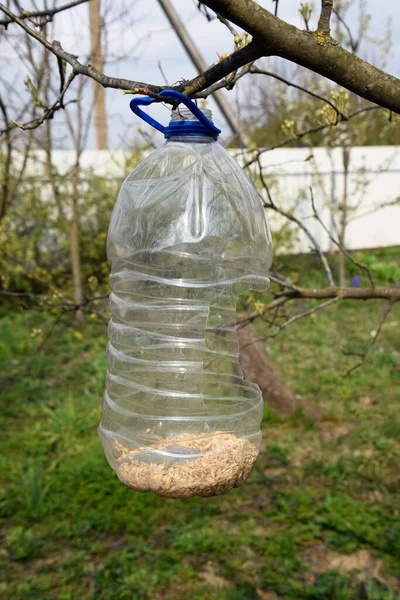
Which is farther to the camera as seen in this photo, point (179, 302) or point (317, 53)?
point (179, 302)

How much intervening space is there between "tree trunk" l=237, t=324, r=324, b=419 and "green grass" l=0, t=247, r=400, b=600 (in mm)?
118

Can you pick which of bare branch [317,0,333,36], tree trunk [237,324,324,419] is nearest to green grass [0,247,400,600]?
tree trunk [237,324,324,419]

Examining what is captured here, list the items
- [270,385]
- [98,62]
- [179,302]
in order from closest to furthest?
[179,302]
[270,385]
[98,62]

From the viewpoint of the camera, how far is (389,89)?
4.02ft

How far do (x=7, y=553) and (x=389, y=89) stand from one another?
3.86 m

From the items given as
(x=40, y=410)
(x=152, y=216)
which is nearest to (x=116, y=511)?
(x=40, y=410)

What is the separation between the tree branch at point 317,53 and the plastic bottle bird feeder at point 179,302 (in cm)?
21

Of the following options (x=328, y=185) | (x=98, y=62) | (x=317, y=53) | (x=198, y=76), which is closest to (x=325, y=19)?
(x=317, y=53)

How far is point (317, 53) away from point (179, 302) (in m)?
0.81

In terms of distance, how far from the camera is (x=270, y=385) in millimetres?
5891

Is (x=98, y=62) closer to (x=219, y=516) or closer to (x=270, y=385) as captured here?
(x=270, y=385)

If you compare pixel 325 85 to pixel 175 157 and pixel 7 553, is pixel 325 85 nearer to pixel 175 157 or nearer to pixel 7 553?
pixel 7 553

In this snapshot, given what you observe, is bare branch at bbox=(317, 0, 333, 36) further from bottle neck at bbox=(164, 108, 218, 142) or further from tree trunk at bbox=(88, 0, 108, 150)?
tree trunk at bbox=(88, 0, 108, 150)

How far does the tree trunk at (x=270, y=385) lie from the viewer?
19.2 ft
